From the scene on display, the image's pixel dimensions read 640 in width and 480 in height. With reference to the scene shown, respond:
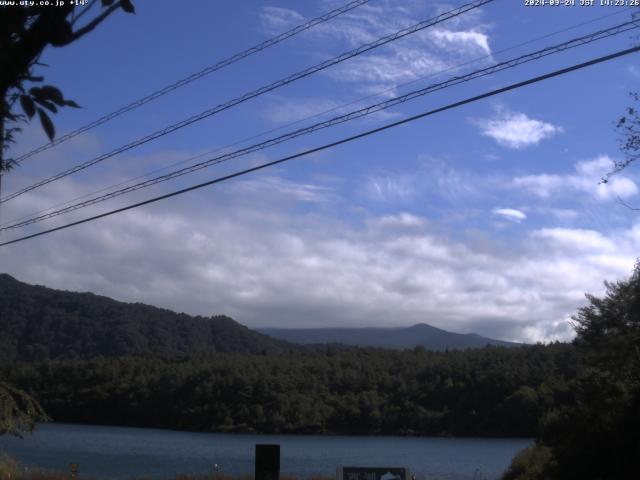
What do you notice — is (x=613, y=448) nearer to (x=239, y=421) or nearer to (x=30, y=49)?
(x=30, y=49)

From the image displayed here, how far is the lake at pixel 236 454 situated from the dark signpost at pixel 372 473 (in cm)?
1823

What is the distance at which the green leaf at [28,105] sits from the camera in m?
4.54

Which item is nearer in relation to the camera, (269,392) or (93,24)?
(93,24)

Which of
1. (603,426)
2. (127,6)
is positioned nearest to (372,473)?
(603,426)

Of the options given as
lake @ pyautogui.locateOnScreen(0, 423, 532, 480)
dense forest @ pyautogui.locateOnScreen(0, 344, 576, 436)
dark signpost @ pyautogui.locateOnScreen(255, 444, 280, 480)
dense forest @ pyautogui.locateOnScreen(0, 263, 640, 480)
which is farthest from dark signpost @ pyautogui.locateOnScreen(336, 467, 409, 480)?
dense forest @ pyautogui.locateOnScreen(0, 344, 576, 436)

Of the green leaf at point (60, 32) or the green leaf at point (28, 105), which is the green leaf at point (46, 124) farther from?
the green leaf at point (60, 32)

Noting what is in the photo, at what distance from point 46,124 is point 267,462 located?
24.5 feet

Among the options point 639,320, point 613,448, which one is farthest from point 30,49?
point 639,320

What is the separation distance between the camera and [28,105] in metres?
4.55

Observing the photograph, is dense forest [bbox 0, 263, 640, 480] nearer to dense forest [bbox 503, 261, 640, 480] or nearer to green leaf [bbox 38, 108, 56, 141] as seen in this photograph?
dense forest [bbox 503, 261, 640, 480]

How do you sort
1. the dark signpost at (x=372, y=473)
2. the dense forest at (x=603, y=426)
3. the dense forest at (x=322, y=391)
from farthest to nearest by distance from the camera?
the dense forest at (x=322, y=391)
the dense forest at (x=603, y=426)
the dark signpost at (x=372, y=473)

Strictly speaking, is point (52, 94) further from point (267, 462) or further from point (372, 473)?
point (372, 473)

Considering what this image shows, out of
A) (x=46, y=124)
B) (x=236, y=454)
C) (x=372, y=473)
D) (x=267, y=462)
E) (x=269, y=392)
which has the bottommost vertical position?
(x=236, y=454)

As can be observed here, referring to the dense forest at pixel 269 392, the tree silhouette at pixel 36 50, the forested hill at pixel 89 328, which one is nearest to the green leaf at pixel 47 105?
→ the tree silhouette at pixel 36 50
